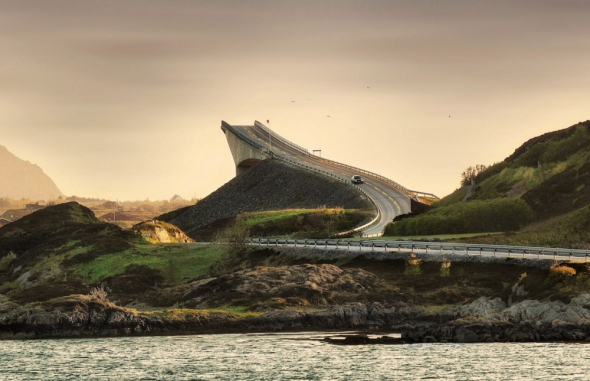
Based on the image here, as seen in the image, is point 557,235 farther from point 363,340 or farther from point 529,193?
point 363,340

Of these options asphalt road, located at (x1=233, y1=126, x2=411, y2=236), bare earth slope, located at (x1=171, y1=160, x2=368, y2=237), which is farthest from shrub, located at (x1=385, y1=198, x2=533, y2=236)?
bare earth slope, located at (x1=171, y1=160, x2=368, y2=237)

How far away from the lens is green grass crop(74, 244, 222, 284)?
98.4 meters

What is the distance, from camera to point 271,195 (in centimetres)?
17588

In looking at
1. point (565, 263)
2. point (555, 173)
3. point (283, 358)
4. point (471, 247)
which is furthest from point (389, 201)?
point (283, 358)

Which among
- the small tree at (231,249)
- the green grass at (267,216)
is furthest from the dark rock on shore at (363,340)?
the green grass at (267,216)

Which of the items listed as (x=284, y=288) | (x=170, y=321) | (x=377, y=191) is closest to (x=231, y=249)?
Result: (x=284, y=288)

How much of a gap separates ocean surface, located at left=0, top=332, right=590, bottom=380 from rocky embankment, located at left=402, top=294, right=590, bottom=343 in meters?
1.80

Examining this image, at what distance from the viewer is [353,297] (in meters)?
75.4

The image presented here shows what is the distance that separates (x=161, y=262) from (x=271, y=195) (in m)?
75.7

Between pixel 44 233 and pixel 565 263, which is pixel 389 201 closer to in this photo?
pixel 44 233

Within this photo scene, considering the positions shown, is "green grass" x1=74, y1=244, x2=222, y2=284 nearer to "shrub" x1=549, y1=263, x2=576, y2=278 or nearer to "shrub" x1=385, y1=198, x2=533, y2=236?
"shrub" x1=385, y1=198, x2=533, y2=236

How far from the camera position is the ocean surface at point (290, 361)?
51562 mm

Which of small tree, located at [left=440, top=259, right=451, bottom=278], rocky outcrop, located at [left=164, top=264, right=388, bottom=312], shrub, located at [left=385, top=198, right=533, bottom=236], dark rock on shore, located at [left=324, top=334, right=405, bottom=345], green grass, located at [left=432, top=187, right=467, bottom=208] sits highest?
green grass, located at [left=432, top=187, right=467, bottom=208]

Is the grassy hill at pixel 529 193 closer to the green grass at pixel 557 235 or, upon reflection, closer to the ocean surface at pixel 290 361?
the green grass at pixel 557 235
